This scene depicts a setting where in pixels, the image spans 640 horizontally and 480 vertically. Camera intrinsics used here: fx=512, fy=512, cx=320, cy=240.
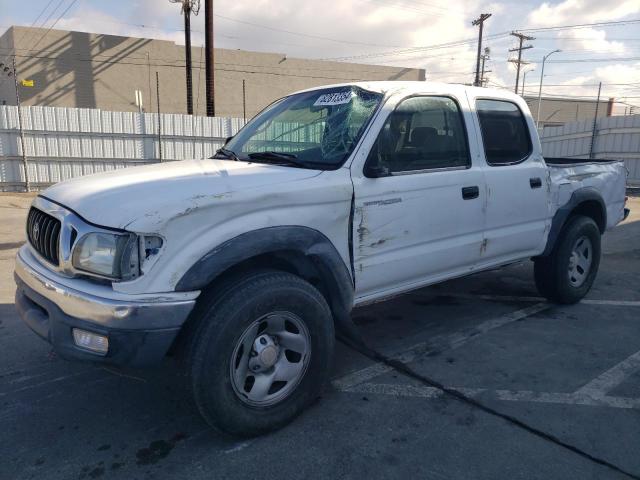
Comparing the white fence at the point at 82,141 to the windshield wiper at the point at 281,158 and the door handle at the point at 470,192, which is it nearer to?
the windshield wiper at the point at 281,158

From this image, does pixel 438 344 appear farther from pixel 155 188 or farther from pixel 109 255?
pixel 109 255

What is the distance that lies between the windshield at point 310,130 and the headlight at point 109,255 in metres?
1.22

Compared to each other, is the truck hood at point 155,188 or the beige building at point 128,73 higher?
the beige building at point 128,73

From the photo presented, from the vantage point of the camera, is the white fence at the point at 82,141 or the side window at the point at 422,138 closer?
the side window at the point at 422,138

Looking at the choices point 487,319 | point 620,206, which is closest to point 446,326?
point 487,319

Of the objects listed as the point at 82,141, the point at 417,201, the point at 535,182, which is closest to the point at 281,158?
the point at 417,201

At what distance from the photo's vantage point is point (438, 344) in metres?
4.08

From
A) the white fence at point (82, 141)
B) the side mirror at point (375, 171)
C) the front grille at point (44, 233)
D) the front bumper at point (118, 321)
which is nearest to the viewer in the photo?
the front bumper at point (118, 321)

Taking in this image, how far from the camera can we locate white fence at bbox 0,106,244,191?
43.7 feet

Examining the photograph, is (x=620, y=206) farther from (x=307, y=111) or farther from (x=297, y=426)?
(x=297, y=426)

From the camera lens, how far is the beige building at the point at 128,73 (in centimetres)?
2806

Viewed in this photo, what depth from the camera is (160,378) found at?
3.46 meters

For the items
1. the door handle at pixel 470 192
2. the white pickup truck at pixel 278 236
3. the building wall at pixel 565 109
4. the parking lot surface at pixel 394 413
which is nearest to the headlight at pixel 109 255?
the white pickup truck at pixel 278 236

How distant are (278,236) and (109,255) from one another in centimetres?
84
